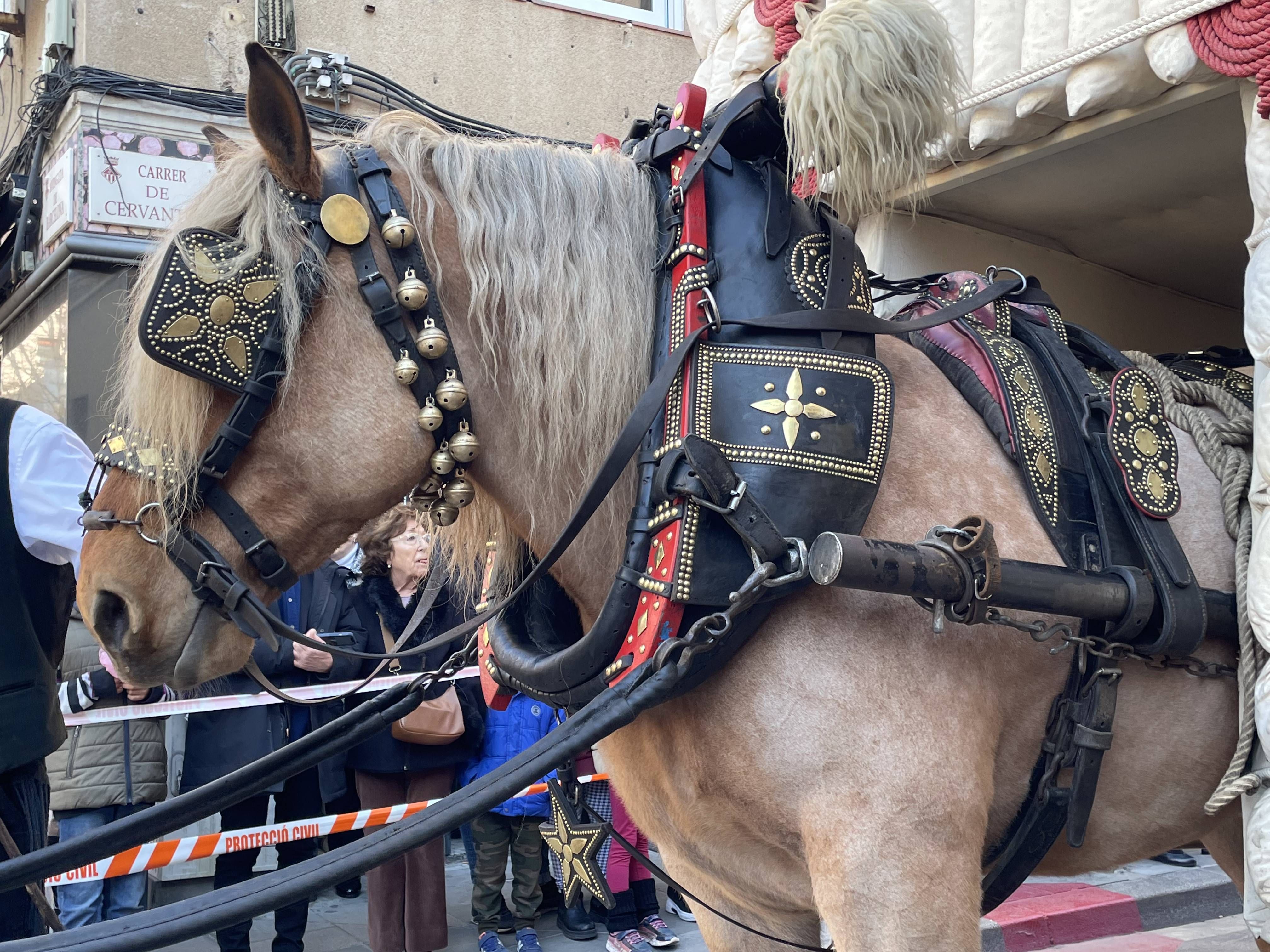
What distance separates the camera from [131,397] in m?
1.59

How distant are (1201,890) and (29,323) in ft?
25.6

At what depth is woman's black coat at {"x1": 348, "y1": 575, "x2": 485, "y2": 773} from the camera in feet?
Result: 14.7

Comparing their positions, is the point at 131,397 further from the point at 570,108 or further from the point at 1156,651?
the point at 570,108

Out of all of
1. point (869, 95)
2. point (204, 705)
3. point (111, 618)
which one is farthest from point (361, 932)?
point (869, 95)

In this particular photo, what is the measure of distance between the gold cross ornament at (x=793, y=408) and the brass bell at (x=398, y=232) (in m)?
→ 0.56

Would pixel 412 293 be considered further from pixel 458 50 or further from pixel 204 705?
pixel 458 50

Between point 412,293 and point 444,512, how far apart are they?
1.12ft

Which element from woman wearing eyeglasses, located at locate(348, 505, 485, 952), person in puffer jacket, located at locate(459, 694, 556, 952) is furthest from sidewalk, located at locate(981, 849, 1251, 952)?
woman wearing eyeglasses, located at locate(348, 505, 485, 952)

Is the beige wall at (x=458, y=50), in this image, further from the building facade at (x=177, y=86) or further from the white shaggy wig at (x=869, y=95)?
the white shaggy wig at (x=869, y=95)

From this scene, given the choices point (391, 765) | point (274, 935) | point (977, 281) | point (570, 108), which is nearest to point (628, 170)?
point (977, 281)

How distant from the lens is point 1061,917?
5.00 metres

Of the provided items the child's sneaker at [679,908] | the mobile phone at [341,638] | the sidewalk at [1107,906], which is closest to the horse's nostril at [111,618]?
the mobile phone at [341,638]

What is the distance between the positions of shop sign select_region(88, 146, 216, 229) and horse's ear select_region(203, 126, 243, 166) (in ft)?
16.4

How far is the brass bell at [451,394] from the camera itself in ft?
5.23
